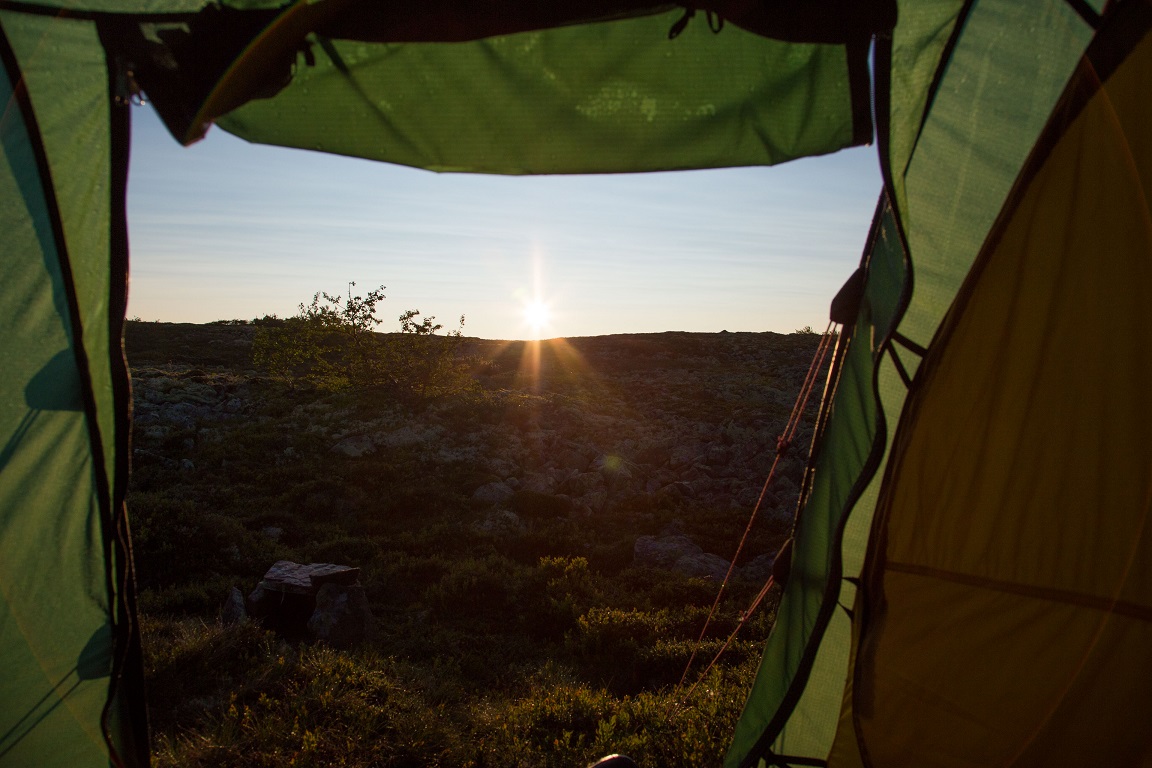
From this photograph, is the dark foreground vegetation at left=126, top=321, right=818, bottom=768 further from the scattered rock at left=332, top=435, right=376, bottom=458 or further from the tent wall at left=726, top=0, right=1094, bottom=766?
the tent wall at left=726, top=0, right=1094, bottom=766

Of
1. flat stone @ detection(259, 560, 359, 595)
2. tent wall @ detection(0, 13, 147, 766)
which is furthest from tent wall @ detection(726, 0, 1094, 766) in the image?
flat stone @ detection(259, 560, 359, 595)

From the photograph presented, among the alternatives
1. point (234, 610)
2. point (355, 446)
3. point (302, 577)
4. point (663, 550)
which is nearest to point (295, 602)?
point (302, 577)

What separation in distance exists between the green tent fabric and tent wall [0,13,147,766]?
0.4 inches

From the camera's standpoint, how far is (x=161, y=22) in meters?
2.44

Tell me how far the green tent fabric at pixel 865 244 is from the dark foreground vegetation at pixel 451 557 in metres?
2.06

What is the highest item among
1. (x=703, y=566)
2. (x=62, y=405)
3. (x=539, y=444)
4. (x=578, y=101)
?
(x=578, y=101)

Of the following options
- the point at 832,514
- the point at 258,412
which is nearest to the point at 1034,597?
the point at 832,514

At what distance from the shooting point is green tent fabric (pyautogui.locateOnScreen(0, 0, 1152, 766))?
2432 mm

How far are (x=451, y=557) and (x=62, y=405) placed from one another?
8483mm

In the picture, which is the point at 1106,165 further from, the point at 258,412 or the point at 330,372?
the point at 330,372

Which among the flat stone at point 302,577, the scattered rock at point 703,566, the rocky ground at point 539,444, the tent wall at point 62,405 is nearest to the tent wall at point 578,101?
the tent wall at point 62,405

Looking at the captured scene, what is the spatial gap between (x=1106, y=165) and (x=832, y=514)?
65.6 inches

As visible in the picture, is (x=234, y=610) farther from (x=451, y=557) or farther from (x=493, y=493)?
(x=493, y=493)

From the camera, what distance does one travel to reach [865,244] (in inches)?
122
